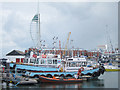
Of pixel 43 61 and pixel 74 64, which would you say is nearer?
pixel 43 61

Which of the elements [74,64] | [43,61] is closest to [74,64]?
[74,64]

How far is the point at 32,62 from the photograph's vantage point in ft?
121

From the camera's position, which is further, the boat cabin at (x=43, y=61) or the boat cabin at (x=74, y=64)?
the boat cabin at (x=74, y=64)

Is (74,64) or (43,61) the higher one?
(43,61)

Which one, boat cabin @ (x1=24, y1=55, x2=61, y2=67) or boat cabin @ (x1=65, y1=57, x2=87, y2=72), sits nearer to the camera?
boat cabin @ (x1=24, y1=55, x2=61, y2=67)

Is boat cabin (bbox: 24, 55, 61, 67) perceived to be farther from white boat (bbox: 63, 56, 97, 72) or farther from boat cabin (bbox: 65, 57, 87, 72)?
boat cabin (bbox: 65, 57, 87, 72)

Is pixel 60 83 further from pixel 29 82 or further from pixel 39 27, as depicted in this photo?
pixel 39 27

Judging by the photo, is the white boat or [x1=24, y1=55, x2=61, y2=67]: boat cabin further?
the white boat

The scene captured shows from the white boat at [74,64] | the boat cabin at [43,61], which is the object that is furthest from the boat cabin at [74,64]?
the boat cabin at [43,61]

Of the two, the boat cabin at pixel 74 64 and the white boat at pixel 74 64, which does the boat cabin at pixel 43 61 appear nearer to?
the white boat at pixel 74 64

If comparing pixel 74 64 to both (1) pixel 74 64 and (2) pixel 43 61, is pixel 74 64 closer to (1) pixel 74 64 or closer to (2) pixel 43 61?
(1) pixel 74 64

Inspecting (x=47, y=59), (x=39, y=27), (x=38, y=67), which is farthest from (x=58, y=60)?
(x=39, y=27)

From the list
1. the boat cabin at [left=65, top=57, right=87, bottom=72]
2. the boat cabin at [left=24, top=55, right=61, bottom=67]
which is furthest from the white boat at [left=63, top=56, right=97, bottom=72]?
the boat cabin at [left=24, top=55, right=61, bottom=67]

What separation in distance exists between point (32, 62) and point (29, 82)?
6950 mm
